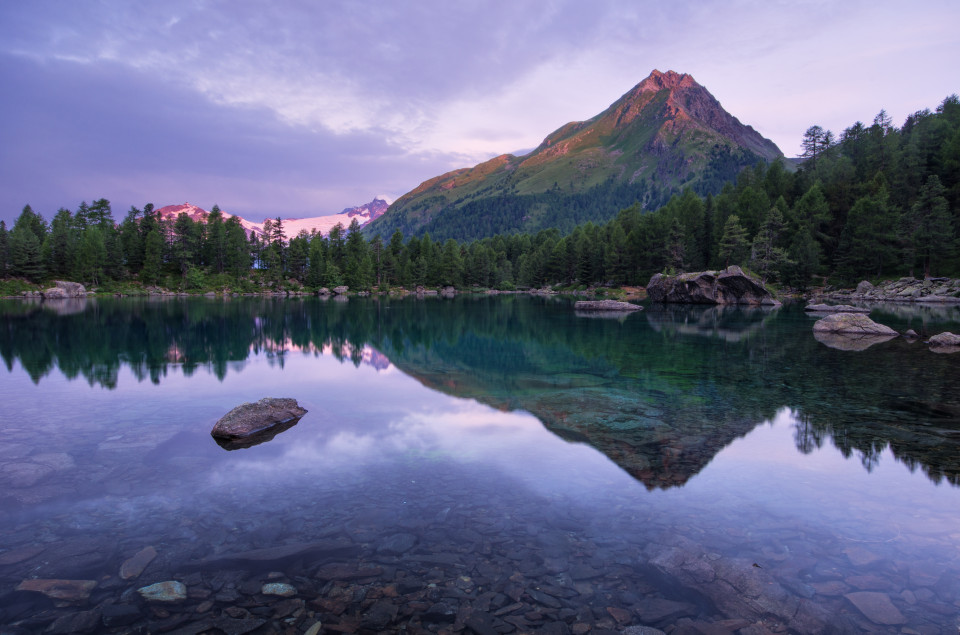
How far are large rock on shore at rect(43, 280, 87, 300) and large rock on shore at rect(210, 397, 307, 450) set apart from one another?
123042mm

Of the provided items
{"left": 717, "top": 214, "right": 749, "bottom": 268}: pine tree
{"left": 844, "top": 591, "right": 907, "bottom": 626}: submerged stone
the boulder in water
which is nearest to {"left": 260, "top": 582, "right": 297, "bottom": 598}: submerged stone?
{"left": 844, "top": 591, "right": 907, "bottom": 626}: submerged stone

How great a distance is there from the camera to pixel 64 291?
10525 cm

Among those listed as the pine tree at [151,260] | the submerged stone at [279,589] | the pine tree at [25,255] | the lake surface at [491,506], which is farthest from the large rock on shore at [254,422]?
the pine tree at [151,260]

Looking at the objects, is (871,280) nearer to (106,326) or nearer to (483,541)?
(483,541)

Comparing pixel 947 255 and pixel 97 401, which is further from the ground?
pixel 947 255

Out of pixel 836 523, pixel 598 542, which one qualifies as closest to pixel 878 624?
pixel 836 523

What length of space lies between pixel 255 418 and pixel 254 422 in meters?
0.16

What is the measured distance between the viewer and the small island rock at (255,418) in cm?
1338

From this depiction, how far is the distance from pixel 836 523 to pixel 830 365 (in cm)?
1954

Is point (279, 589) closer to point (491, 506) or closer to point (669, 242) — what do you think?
point (491, 506)

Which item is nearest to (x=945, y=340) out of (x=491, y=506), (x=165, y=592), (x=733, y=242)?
(x=491, y=506)

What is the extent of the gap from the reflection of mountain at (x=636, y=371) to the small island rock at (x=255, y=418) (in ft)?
21.9

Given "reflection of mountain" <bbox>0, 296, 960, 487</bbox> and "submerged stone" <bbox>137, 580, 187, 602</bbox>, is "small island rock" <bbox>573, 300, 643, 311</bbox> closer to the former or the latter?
"reflection of mountain" <bbox>0, 296, 960, 487</bbox>

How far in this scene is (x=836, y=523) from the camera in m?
8.49
